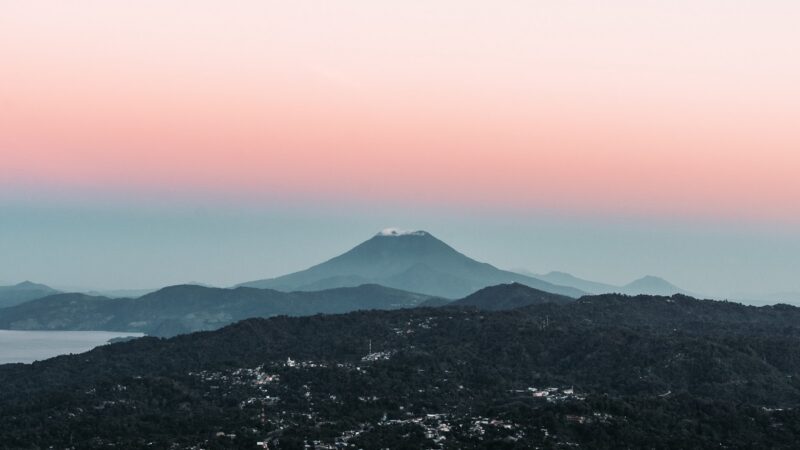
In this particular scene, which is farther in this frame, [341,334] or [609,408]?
[341,334]

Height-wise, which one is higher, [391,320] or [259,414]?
[391,320]

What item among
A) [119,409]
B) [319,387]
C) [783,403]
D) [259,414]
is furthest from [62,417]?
[783,403]

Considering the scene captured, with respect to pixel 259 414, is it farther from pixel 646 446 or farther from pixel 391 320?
pixel 391 320

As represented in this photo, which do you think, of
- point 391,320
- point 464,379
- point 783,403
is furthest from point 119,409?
point 783,403

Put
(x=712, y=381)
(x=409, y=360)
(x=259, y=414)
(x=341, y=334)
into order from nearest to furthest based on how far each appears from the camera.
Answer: (x=259, y=414), (x=712, y=381), (x=409, y=360), (x=341, y=334)

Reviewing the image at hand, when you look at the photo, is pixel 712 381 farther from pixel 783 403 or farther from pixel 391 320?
pixel 391 320

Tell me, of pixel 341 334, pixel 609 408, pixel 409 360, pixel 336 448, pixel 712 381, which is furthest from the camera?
pixel 341 334
